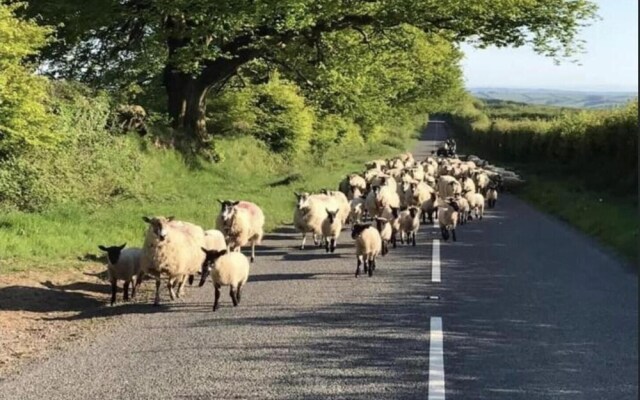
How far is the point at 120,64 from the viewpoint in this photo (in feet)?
89.2

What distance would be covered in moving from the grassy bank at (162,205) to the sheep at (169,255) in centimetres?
265

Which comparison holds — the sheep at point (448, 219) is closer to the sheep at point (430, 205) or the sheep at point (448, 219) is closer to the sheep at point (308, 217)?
the sheep at point (430, 205)

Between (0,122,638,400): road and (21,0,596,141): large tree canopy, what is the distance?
467 inches

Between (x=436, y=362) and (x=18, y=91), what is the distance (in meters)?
10.9

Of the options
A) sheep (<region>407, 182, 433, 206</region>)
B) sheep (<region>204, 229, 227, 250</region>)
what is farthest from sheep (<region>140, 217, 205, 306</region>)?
sheep (<region>407, 182, 433, 206</region>)

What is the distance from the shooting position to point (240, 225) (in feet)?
47.0

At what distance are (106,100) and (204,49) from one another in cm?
363

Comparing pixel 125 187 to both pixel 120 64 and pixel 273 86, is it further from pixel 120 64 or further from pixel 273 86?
pixel 273 86

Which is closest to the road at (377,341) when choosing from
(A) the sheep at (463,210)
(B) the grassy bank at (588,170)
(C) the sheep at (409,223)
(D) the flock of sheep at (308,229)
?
(D) the flock of sheep at (308,229)

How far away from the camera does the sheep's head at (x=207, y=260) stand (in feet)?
35.7

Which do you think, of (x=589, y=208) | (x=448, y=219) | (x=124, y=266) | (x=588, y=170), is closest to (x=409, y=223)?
(x=448, y=219)

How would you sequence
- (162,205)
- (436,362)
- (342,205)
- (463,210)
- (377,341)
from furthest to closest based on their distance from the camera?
(162,205) < (463,210) < (342,205) < (377,341) < (436,362)

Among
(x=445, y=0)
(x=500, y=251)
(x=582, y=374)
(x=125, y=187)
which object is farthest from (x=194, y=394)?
(x=445, y=0)

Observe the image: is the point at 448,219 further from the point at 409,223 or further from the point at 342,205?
the point at 342,205
